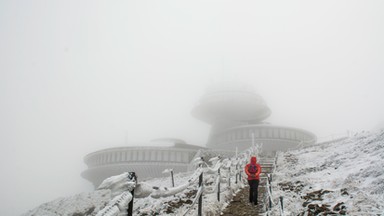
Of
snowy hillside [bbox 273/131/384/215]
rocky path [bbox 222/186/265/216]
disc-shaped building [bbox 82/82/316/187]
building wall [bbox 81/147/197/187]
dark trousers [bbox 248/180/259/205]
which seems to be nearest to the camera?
snowy hillside [bbox 273/131/384/215]

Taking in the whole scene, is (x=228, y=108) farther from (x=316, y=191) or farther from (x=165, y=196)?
(x=165, y=196)

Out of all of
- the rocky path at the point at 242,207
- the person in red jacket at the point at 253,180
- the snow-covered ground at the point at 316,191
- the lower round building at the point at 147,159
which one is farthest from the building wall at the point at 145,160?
the person in red jacket at the point at 253,180

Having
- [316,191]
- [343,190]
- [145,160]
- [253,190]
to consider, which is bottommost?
[145,160]

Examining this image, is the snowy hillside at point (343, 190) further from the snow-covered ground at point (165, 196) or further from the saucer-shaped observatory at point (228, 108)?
the saucer-shaped observatory at point (228, 108)

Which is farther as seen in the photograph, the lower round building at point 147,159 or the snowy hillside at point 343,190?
the lower round building at point 147,159

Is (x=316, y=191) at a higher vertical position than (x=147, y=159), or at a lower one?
higher

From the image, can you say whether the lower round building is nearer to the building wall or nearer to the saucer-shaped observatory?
the building wall

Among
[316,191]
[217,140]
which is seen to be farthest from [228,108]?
[316,191]

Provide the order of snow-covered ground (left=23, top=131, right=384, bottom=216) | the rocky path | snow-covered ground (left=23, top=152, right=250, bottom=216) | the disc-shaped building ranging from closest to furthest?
snow-covered ground (left=23, top=152, right=250, bottom=216) < snow-covered ground (left=23, top=131, right=384, bottom=216) < the rocky path < the disc-shaped building

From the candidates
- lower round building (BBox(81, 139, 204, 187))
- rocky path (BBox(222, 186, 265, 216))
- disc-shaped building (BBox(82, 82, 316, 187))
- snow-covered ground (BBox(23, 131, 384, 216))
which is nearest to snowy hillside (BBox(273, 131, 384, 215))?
snow-covered ground (BBox(23, 131, 384, 216))

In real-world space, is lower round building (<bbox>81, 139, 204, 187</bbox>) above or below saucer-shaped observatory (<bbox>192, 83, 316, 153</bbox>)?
below

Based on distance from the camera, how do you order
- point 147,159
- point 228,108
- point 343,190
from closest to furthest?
point 343,190 → point 147,159 → point 228,108

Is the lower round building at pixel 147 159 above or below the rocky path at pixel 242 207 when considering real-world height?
below

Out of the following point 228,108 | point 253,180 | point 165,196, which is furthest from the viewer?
point 228,108
